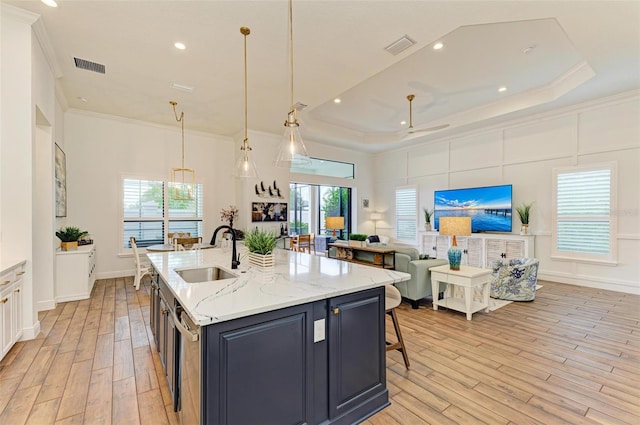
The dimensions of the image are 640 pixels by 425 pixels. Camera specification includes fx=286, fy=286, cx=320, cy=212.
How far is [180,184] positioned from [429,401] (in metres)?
6.57

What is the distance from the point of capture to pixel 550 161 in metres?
5.94

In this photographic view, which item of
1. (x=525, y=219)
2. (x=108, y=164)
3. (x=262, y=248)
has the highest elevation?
(x=108, y=164)

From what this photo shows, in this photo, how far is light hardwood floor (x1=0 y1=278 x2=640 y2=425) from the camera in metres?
2.05

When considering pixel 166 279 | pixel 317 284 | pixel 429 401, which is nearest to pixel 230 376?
pixel 317 284

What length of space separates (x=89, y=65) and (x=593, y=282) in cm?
912

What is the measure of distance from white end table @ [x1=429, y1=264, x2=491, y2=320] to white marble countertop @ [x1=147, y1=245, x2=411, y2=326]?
6.87 ft

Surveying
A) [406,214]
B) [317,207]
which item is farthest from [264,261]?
[317,207]

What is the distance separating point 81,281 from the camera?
4625 mm

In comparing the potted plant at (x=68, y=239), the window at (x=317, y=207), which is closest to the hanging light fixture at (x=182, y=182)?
the potted plant at (x=68, y=239)

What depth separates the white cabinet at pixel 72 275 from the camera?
14.7ft

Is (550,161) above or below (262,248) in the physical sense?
above

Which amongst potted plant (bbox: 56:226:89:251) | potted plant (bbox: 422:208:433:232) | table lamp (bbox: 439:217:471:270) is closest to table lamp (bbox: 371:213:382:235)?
potted plant (bbox: 422:208:433:232)

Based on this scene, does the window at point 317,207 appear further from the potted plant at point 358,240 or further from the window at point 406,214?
the potted plant at point 358,240

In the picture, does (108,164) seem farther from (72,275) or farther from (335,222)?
(335,222)
